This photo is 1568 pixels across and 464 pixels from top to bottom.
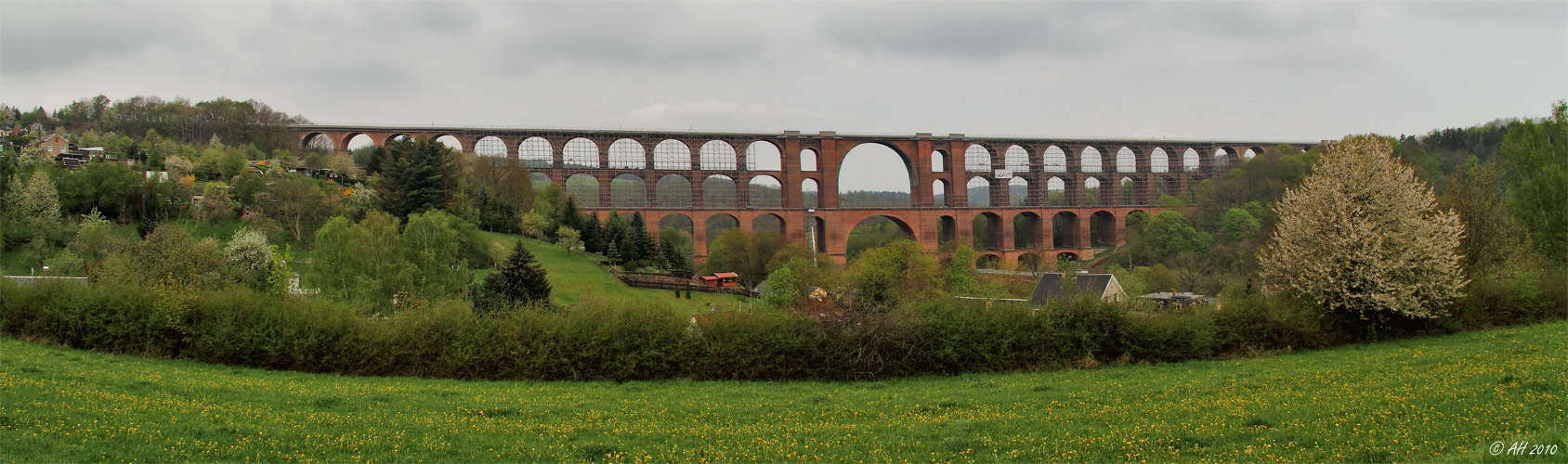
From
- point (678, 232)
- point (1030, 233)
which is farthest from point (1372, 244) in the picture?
point (678, 232)

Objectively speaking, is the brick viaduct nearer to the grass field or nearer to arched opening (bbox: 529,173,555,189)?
arched opening (bbox: 529,173,555,189)

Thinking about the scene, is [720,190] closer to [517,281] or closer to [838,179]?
[838,179]

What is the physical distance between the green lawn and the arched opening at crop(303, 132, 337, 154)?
61.9 feet

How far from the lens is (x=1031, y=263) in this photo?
48.0 meters

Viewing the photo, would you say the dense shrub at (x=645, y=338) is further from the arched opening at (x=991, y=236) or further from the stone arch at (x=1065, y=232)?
the stone arch at (x=1065, y=232)

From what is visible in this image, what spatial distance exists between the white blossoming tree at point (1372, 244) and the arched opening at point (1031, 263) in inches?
1218

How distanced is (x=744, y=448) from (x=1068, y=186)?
193ft

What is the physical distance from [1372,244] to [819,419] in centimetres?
1051

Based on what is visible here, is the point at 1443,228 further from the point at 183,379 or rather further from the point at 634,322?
the point at 183,379

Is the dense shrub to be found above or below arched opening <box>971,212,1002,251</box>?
above

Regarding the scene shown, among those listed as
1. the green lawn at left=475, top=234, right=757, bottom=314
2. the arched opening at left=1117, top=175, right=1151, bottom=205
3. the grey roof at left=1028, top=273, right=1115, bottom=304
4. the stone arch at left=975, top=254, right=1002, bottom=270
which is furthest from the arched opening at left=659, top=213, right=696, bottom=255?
the arched opening at left=1117, top=175, right=1151, bottom=205

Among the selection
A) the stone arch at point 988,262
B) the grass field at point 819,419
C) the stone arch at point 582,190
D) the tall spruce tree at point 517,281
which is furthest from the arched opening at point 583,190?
the grass field at point 819,419

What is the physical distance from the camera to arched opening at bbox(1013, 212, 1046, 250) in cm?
5609

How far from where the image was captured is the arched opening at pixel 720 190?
174 feet
